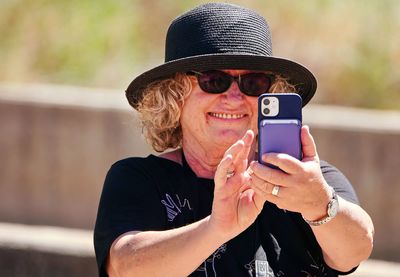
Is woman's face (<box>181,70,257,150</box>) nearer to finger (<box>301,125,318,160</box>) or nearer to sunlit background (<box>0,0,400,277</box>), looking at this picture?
finger (<box>301,125,318,160</box>)

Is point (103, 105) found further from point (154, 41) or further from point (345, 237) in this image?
point (345, 237)

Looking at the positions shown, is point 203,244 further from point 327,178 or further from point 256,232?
point 327,178

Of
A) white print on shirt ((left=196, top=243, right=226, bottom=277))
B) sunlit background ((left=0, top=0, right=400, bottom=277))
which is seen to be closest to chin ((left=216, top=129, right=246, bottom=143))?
white print on shirt ((left=196, top=243, right=226, bottom=277))

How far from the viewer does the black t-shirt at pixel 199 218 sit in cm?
305

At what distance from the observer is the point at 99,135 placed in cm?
654

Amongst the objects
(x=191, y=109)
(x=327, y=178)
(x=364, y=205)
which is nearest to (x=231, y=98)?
(x=191, y=109)

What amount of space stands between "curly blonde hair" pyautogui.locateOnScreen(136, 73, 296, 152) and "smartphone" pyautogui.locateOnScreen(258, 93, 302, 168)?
0.59 meters

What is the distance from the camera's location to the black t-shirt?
3055mm

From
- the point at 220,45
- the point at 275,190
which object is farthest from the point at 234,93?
the point at 275,190

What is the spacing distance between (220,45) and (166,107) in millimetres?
289

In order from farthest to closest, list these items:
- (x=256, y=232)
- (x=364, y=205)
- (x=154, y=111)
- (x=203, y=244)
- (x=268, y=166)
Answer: (x=364, y=205)
(x=154, y=111)
(x=256, y=232)
(x=203, y=244)
(x=268, y=166)

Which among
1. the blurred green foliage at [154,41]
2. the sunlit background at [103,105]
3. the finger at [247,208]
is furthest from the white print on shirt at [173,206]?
the blurred green foliage at [154,41]

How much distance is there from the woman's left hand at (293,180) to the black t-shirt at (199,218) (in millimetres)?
426

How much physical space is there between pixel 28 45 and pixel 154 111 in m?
5.40
